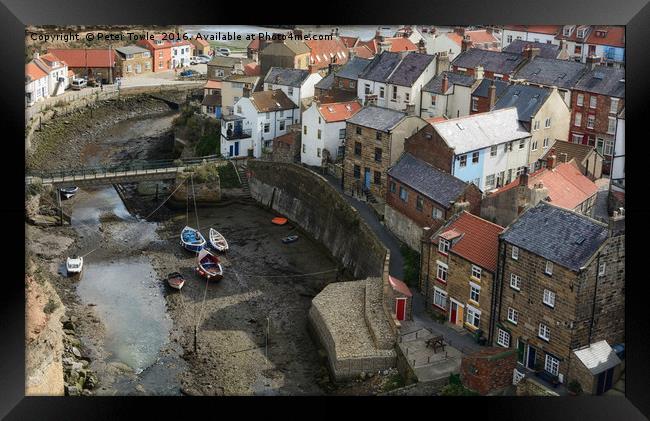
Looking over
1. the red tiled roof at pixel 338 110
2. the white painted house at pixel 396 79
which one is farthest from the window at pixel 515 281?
the red tiled roof at pixel 338 110

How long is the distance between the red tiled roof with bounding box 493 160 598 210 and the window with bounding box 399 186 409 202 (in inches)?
96.0

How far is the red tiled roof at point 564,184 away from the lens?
57.6ft

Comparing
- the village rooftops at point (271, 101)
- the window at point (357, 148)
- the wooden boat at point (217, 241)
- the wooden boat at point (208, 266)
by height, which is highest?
the village rooftops at point (271, 101)

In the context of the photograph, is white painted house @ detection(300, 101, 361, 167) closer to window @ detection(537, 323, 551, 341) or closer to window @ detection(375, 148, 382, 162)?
A: window @ detection(375, 148, 382, 162)

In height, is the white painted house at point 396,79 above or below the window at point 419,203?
above

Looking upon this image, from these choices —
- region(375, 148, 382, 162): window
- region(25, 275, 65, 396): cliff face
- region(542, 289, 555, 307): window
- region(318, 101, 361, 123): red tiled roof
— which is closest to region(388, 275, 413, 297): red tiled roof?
region(542, 289, 555, 307): window

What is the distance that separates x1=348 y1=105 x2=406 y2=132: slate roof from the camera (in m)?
21.6

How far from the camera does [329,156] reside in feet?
79.5

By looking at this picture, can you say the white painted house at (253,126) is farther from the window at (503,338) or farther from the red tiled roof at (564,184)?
the window at (503,338)

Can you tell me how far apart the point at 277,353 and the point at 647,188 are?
24.9ft

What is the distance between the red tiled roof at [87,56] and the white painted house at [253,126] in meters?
4.85

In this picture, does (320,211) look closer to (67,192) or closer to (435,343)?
(67,192)

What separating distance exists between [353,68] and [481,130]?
7.02 meters
